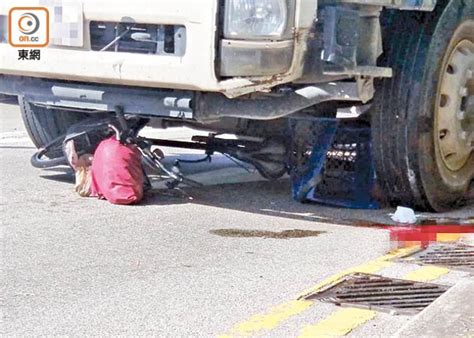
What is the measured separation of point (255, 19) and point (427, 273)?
1490 millimetres

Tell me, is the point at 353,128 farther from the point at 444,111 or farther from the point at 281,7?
A: the point at 281,7

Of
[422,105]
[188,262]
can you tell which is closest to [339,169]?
[422,105]

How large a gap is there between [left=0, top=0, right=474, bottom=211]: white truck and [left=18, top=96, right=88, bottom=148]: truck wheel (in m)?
1.05

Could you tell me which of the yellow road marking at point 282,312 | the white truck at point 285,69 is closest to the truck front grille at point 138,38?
the white truck at point 285,69

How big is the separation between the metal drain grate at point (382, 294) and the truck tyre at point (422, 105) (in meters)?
1.33

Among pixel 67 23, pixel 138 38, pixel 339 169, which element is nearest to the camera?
pixel 138 38

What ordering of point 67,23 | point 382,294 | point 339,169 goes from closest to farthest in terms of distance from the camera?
point 382,294
point 67,23
point 339,169

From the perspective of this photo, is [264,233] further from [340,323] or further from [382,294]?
[340,323]

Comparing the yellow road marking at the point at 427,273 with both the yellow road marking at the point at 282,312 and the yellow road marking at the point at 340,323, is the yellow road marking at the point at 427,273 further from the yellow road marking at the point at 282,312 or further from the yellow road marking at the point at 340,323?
the yellow road marking at the point at 340,323

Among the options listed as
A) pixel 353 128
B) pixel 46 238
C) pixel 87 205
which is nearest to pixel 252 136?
pixel 353 128

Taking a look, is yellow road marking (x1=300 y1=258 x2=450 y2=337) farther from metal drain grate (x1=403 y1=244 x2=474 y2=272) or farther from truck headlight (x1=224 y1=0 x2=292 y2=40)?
truck headlight (x1=224 y1=0 x2=292 y2=40)

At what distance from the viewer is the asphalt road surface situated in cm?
435

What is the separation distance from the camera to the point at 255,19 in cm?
555

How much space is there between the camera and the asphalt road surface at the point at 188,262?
4.35 meters
